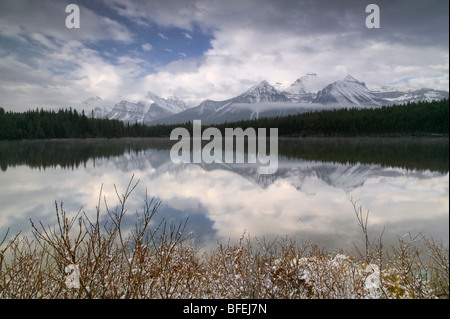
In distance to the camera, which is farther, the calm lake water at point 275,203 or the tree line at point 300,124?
the tree line at point 300,124

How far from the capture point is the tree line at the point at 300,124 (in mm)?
10508

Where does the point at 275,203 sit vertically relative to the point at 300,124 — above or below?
below

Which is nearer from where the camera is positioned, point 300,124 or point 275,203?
point 275,203

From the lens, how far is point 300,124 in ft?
219

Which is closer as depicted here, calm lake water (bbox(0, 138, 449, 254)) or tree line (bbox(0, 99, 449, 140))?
calm lake water (bbox(0, 138, 449, 254))

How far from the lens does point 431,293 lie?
316cm

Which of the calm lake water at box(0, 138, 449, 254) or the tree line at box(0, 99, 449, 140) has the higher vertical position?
the tree line at box(0, 99, 449, 140)

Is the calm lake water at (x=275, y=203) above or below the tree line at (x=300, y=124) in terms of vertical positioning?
below

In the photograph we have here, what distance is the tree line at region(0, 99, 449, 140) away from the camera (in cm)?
1051

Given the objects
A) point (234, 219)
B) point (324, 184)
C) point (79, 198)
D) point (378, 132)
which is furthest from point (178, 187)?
point (378, 132)

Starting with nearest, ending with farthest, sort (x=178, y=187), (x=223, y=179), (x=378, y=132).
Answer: (x=178, y=187), (x=223, y=179), (x=378, y=132)
